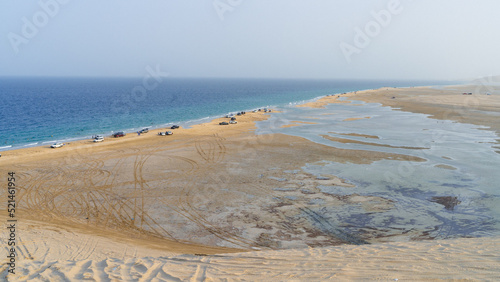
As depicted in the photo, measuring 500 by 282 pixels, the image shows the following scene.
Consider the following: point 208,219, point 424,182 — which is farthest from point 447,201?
point 208,219

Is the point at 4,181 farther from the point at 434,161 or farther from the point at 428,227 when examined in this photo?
the point at 434,161

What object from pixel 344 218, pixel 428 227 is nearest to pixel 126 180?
pixel 344 218

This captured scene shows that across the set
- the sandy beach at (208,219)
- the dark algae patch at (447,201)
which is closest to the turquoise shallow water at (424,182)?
the dark algae patch at (447,201)

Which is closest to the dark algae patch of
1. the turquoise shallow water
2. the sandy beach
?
the turquoise shallow water

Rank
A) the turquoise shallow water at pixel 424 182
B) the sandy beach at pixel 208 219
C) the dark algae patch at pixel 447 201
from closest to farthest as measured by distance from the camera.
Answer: the sandy beach at pixel 208 219 < the turquoise shallow water at pixel 424 182 < the dark algae patch at pixel 447 201

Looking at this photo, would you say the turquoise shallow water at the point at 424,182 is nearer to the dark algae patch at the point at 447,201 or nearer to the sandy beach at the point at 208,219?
the dark algae patch at the point at 447,201

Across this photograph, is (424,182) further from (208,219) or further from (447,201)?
(208,219)
